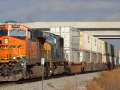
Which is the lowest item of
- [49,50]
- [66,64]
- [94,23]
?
[66,64]

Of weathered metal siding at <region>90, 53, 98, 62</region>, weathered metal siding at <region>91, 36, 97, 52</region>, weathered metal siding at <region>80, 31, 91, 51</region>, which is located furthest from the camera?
weathered metal siding at <region>91, 36, 97, 52</region>

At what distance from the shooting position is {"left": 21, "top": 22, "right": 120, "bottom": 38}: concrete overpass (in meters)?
38.7

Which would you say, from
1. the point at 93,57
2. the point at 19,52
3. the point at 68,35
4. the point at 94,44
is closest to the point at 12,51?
the point at 19,52

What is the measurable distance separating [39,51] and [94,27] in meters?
25.2

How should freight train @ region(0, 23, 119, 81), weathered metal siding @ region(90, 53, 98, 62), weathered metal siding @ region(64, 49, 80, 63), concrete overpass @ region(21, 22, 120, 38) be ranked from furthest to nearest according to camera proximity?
concrete overpass @ region(21, 22, 120, 38)
weathered metal siding @ region(90, 53, 98, 62)
weathered metal siding @ region(64, 49, 80, 63)
freight train @ region(0, 23, 119, 81)

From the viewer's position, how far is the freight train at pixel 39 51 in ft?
41.1

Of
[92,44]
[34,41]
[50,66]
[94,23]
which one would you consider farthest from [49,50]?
[94,23]

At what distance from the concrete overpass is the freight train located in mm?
12101

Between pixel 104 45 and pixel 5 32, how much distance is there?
22.4m

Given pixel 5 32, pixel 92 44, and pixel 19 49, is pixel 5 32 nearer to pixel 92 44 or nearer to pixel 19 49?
pixel 19 49

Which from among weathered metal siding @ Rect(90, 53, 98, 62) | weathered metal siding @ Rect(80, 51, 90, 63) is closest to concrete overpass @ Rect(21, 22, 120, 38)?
weathered metal siding @ Rect(90, 53, 98, 62)

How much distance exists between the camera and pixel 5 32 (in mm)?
13164

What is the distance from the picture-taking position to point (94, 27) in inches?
1528

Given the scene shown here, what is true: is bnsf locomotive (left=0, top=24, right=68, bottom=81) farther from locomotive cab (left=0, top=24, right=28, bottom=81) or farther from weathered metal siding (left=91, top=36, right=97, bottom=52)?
weathered metal siding (left=91, top=36, right=97, bottom=52)
